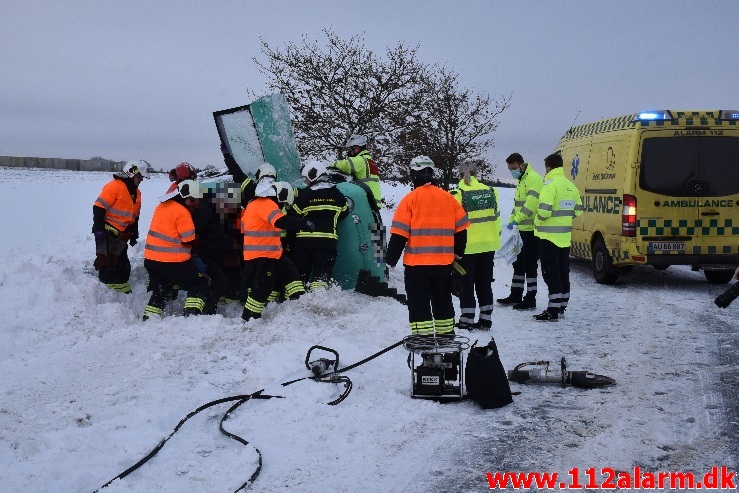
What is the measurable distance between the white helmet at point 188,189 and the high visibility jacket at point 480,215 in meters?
3.14

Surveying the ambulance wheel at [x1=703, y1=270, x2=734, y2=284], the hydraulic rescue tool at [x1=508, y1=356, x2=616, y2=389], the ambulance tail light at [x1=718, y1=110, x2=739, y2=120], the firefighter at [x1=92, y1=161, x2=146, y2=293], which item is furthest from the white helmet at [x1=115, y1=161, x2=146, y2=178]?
the ambulance wheel at [x1=703, y1=270, x2=734, y2=284]

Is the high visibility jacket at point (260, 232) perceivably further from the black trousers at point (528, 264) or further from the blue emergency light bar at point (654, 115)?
the blue emergency light bar at point (654, 115)

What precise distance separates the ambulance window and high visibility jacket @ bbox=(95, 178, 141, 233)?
7.63 metres

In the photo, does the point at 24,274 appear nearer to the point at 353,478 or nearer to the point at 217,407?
the point at 217,407

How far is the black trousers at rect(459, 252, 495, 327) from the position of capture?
839cm

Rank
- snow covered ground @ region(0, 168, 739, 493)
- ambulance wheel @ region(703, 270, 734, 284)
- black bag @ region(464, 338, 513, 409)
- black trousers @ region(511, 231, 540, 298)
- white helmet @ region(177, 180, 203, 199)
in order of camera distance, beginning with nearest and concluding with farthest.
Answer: snow covered ground @ region(0, 168, 739, 493), black bag @ region(464, 338, 513, 409), white helmet @ region(177, 180, 203, 199), black trousers @ region(511, 231, 540, 298), ambulance wheel @ region(703, 270, 734, 284)

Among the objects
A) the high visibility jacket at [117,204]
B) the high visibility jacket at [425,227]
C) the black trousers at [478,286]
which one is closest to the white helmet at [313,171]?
the black trousers at [478,286]

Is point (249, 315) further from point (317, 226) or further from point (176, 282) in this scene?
point (317, 226)

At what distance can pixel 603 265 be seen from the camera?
12250 mm

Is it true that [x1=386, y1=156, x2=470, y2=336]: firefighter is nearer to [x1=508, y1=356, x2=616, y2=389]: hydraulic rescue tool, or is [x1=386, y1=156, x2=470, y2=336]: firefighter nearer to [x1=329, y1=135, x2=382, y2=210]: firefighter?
[x1=508, y1=356, x2=616, y2=389]: hydraulic rescue tool

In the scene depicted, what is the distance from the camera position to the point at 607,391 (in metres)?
5.91

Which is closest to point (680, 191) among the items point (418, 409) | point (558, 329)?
point (558, 329)

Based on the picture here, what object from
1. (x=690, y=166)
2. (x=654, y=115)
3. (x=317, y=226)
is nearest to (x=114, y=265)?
(x=317, y=226)

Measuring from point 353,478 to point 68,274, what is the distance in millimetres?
6043
